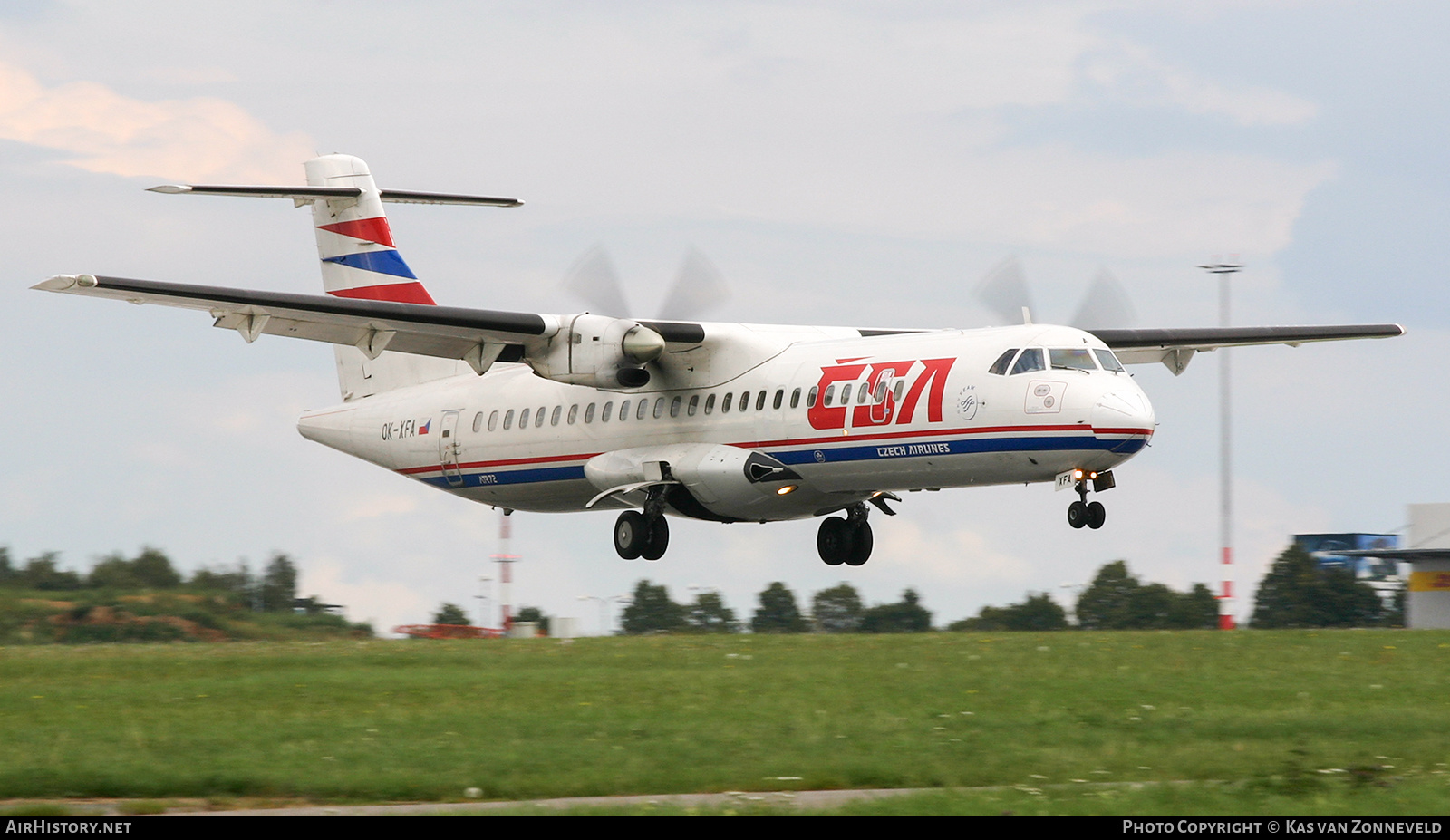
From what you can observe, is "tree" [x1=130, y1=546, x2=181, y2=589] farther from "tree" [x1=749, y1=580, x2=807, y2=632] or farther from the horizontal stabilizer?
"tree" [x1=749, y1=580, x2=807, y2=632]

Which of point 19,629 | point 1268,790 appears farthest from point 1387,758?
point 19,629

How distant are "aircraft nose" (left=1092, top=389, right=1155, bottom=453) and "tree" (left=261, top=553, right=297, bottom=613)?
14342 millimetres

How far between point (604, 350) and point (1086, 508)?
7514mm

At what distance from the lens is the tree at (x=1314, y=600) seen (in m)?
39.2

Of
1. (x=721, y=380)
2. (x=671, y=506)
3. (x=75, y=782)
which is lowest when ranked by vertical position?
(x=75, y=782)

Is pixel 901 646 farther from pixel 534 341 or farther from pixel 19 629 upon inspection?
pixel 19 629

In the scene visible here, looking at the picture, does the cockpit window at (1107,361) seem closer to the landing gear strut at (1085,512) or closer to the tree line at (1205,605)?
the landing gear strut at (1085,512)

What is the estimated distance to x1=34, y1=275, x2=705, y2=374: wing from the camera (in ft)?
68.3

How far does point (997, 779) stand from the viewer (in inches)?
438

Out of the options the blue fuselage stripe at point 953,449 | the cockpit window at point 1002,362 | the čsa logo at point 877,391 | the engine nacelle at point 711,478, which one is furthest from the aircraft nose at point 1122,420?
the engine nacelle at point 711,478
